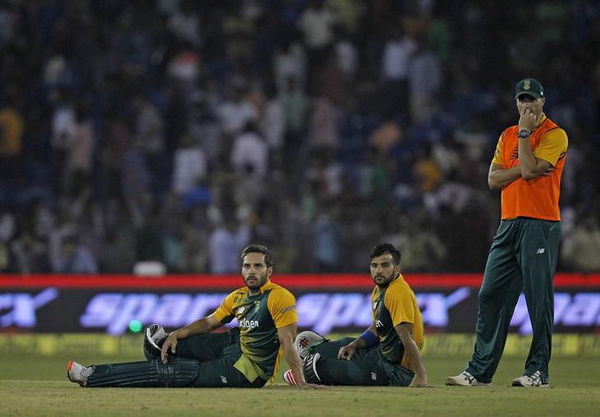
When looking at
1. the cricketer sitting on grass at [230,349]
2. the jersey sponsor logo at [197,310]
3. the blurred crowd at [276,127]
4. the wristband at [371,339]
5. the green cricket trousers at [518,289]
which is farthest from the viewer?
the blurred crowd at [276,127]

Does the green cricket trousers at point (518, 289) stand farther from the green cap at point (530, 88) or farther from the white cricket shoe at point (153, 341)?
the white cricket shoe at point (153, 341)

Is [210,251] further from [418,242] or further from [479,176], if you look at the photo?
[479,176]

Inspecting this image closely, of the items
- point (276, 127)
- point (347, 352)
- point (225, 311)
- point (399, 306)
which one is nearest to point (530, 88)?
point (399, 306)

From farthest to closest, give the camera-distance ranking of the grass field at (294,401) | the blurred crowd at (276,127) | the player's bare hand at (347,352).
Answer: the blurred crowd at (276,127)
the player's bare hand at (347,352)
the grass field at (294,401)

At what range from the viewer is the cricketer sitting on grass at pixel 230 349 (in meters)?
10.0

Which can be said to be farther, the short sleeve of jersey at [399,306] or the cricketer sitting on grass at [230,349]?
the short sleeve of jersey at [399,306]

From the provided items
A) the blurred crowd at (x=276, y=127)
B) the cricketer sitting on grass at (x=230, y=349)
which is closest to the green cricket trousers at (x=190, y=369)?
the cricketer sitting on grass at (x=230, y=349)

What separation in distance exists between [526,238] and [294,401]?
212 centimetres

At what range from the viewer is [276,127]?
20.3 meters

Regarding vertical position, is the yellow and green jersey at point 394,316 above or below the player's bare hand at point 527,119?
below

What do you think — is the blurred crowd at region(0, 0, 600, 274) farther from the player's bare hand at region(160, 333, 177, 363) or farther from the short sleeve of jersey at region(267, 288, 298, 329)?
the short sleeve of jersey at region(267, 288, 298, 329)

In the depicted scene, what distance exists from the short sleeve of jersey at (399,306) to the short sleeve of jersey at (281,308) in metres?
0.74

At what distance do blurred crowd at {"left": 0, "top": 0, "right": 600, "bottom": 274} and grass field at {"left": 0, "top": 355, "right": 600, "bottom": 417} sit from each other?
24.2 feet

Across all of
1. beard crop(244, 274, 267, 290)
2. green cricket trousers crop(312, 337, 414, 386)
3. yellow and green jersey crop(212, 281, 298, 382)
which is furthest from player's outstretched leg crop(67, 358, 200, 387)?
green cricket trousers crop(312, 337, 414, 386)
